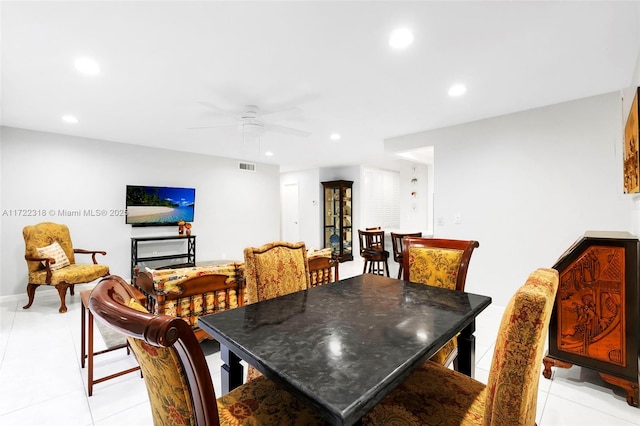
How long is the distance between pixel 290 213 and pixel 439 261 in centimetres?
664

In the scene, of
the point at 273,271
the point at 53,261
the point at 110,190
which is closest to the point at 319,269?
the point at 273,271

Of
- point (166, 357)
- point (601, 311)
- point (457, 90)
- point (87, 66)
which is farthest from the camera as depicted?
point (457, 90)

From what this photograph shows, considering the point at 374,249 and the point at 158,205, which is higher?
the point at 158,205

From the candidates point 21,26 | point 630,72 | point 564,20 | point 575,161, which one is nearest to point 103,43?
point 21,26

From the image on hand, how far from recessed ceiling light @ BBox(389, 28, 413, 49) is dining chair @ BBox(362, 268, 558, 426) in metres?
1.68

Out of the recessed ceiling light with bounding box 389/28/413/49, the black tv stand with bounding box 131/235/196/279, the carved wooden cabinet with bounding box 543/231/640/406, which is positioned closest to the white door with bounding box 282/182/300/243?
the black tv stand with bounding box 131/235/196/279

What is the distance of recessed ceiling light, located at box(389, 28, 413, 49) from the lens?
1905 millimetres

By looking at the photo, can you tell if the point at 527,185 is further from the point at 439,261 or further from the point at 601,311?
the point at 439,261

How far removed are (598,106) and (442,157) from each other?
159cm

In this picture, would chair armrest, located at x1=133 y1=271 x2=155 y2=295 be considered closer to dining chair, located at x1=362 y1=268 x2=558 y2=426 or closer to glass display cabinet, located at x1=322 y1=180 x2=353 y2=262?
dining chair, located at x1=362 y1=268 x2=558 y2=426

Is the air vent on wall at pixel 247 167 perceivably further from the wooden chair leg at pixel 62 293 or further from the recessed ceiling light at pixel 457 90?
the recessed ceiling light at pixel 457 90

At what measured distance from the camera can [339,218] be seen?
24.2ft

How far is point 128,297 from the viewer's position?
866 mm

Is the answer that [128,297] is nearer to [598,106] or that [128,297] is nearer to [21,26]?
[21,26]
